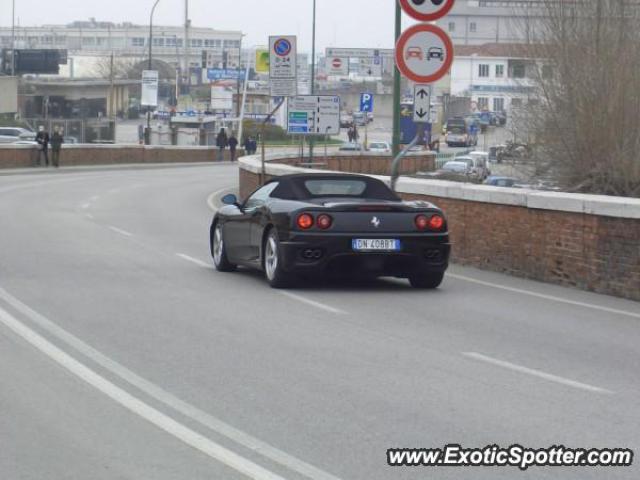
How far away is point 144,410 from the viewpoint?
8656 mm

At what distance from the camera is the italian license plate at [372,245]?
15.0 m

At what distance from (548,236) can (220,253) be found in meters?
4.07

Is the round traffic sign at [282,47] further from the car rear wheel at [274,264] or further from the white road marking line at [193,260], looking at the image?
the car rear wheel at [274,264]

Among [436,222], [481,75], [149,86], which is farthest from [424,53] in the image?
[481,75]

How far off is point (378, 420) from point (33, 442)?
2.05 metres

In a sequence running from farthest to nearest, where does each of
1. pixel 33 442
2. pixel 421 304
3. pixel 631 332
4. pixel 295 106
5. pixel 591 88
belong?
pixel 295 106 < pixel 591 88 < pixel 421 304 < pixel 631 332 < pixel 33 442

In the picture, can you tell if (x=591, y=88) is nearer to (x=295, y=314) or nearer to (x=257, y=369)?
(x=295, y=314)

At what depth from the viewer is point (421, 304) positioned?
14.5m

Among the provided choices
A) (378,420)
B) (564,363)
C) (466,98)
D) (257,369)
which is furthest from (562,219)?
(466,98)

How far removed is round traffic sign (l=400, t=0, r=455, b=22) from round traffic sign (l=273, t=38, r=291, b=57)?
12.2 m

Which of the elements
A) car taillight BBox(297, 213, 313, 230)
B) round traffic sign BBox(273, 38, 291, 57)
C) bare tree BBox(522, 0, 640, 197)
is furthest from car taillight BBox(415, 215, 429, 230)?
round traffic sign BBox(273, 38, 291, 57)

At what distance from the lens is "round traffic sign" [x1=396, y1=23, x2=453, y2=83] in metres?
18.9

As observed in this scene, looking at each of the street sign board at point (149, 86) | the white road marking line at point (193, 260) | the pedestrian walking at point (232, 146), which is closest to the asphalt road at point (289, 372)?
the white road marking line at point (193, 260)
